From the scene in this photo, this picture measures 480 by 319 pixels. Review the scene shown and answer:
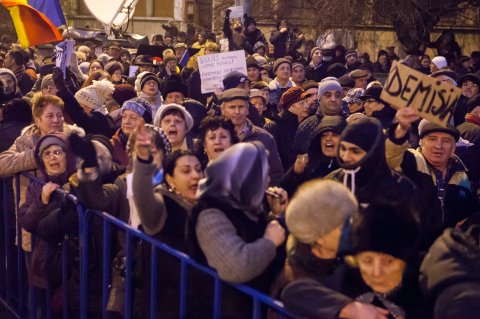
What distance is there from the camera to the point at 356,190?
3908mm

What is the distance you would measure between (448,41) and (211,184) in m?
17.7

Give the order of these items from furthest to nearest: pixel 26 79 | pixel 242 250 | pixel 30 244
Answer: pixel 26 79
pixel 30 244
pixel 242 250

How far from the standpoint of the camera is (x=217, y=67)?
25.5ft

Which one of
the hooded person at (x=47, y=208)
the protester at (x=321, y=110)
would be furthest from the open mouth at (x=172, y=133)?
the protester at (x=321, y=110)

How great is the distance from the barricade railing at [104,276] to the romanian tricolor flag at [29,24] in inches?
162

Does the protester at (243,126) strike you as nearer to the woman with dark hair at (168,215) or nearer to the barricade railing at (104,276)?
the barricade railing at (104,276)

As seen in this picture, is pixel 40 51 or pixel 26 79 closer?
pixel 26 79

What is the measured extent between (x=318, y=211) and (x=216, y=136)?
185cm

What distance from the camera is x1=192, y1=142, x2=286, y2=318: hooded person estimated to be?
119 inches

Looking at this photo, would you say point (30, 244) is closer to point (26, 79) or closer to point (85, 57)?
point (26, 79)

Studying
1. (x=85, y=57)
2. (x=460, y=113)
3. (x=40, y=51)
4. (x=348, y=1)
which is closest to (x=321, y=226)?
(x=460, y=113)

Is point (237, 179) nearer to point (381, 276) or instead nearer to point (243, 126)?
point (381, 276)

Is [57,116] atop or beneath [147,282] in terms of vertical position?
atop

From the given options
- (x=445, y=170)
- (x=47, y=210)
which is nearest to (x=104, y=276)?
(x=47, y=210)
